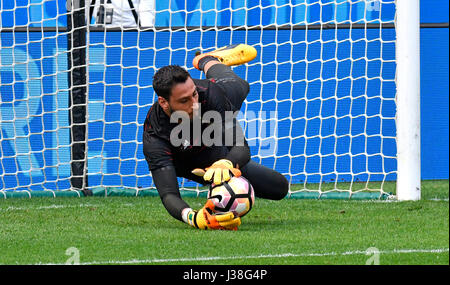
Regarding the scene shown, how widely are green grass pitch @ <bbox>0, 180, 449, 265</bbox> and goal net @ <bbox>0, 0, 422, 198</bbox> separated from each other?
132 centimetres

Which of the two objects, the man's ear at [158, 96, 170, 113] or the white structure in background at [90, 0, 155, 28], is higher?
the white structure in background at [90, 0, 155, 28]

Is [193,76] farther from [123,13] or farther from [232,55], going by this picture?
[232,55]

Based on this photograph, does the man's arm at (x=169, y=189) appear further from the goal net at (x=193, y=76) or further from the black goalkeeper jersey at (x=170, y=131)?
the goal net at (x=193, y=76)

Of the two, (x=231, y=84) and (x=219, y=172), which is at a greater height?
(x=231, y=84)

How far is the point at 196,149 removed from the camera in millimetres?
6504

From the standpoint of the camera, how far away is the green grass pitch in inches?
193

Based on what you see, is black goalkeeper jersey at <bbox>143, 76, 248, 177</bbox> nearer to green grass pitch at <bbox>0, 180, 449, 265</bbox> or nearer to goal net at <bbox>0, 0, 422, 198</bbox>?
green grass pitch at <bbox>0, 180, 449, 265</bbox>

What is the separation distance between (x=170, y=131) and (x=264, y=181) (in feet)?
3.63

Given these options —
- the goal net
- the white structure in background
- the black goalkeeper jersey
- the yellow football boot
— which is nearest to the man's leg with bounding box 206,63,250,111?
the black goalkeeper jersey

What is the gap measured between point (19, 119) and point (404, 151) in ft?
13.3

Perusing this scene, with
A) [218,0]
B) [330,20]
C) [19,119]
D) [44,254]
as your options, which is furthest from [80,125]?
[44,254]

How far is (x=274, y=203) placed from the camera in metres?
8.02

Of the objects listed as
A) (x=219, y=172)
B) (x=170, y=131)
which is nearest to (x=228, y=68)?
(x=170, y=131)

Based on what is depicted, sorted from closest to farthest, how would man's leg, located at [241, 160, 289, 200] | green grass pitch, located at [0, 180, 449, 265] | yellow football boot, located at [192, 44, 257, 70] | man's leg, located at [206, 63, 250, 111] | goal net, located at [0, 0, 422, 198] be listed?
green grass pitch, located at [0, 180, 449, 265]
man's leg, located at [206, 63, 250, 111]
man's leg, located at [241, 160, 289, 200]
yellow football boot, located at [192, 44, 257, 70]
goal net, located at [0, 0, 422, 198]
